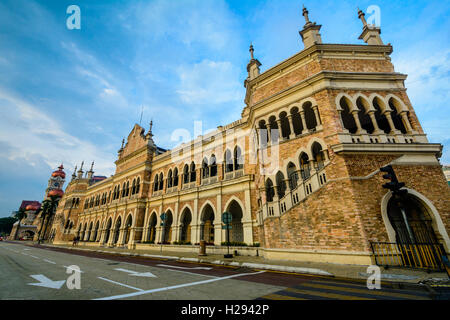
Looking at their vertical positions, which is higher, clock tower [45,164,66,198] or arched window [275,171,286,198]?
clock tower [45,164,66,198]

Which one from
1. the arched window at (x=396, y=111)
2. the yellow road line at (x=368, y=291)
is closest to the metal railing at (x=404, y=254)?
the yellow road line at (x=368, y=291)

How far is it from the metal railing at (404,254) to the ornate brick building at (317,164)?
0.35 metres

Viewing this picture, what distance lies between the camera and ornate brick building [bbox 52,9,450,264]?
27.2 ft

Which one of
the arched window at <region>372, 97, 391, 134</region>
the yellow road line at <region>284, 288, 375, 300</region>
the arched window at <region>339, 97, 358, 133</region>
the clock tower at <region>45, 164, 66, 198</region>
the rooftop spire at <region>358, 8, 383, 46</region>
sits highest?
the clock tower at <region>45, 164, 66, 198</region>

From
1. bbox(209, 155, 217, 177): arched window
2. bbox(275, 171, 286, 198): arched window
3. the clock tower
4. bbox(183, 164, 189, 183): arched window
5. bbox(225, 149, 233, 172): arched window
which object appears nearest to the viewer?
bbox(275, 171, 286, 198): arched window

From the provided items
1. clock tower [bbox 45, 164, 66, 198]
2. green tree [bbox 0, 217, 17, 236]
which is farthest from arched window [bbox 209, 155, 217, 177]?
green tree [bbox 0, 217, 17, 236]

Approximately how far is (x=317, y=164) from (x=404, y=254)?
5.57m

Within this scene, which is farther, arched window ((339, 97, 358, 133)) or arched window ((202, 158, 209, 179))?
arched window ((202, 158, 209, 179))

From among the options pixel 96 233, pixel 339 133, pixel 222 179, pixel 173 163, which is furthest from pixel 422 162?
pixel 96 233

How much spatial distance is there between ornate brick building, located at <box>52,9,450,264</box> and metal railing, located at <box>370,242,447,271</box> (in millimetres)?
348

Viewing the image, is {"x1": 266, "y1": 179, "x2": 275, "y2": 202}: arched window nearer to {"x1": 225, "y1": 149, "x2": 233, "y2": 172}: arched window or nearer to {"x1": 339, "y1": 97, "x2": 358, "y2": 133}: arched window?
{"x1": 225, "y1": 149, "x2": 233, "y2": 172}: arched window

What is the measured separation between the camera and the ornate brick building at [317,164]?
830 centimetres

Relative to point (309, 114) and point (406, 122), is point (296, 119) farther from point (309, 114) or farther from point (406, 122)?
point (406, 122)

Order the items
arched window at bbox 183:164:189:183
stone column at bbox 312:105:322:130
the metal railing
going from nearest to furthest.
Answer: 1. the metal railing
2. stone column at bbox 312:105:322:130
3. arched window at bbox 183:164:189:183
